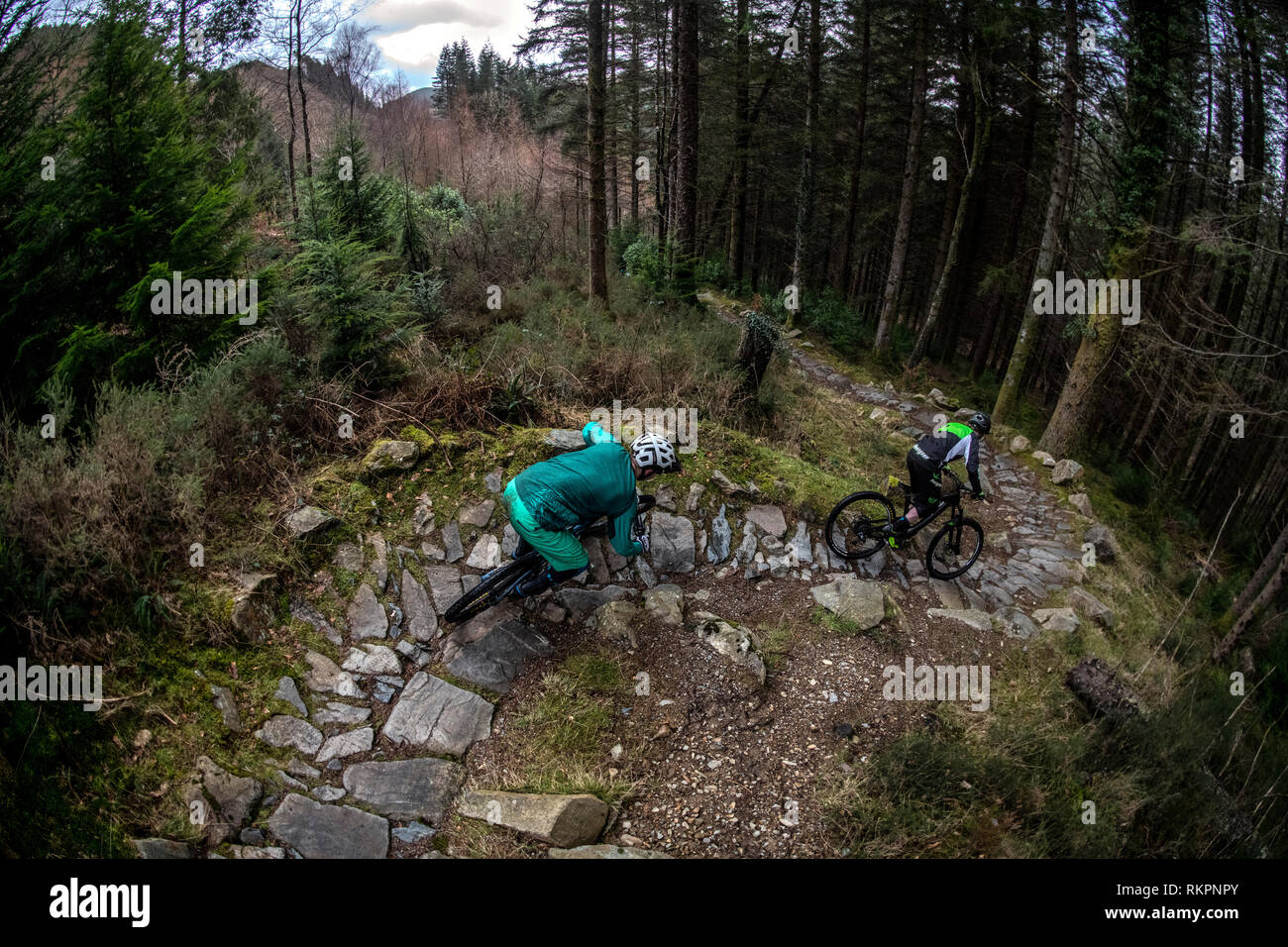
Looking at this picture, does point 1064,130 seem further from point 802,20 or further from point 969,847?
point 969,847

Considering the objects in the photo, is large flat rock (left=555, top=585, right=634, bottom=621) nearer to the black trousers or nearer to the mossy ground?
the mossy ground

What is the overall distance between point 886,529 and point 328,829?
595cm

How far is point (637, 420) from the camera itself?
7.37 m

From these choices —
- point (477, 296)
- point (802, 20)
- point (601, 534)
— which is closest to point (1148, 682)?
point (601, 534)

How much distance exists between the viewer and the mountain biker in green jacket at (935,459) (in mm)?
6496

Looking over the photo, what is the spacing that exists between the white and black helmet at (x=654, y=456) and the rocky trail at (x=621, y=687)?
4.84 ft

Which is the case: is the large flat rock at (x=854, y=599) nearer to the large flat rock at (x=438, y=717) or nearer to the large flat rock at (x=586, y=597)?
the large flat rock at (x=586, y=597)

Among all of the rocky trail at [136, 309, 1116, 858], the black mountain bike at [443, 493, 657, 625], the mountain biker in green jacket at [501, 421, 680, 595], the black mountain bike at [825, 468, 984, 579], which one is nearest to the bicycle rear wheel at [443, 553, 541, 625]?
the black mountain bike at [443, 493, 657, 625]

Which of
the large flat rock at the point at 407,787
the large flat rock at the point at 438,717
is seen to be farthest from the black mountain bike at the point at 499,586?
the large flat rock at the point at 407,787

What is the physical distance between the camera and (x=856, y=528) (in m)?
6.81

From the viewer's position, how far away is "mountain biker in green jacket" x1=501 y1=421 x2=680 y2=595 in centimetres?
462

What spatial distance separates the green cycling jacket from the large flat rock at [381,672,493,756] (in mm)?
1567

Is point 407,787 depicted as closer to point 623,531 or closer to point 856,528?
point 623,531

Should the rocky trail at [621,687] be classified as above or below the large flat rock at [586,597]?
below
